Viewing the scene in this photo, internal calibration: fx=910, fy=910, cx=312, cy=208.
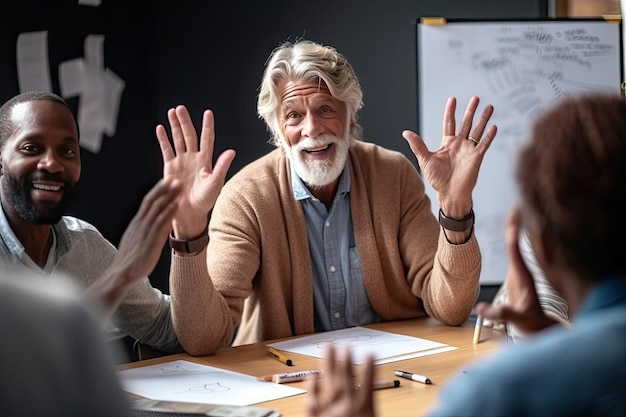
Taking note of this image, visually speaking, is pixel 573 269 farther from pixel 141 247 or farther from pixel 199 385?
pixel 199 385

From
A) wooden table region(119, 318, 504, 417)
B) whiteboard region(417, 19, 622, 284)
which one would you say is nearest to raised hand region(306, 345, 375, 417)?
wooden table region(119, 318, 504, 417)

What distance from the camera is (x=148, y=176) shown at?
4082 millimetres

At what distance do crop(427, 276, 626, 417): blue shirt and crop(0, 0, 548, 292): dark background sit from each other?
3079 mm

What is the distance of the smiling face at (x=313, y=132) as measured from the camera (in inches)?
108

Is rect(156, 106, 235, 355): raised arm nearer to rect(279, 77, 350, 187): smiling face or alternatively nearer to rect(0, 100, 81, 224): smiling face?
rect(0, 100, 81, 224): smiling face

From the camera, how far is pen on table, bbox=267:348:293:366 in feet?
7.00

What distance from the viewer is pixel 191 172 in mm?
2344

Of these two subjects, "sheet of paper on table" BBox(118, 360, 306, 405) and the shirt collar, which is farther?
the shirt collar

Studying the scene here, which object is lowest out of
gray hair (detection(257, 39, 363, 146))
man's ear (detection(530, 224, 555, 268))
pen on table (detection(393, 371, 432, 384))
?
pen on table (detection(393, 371, 432, 384))

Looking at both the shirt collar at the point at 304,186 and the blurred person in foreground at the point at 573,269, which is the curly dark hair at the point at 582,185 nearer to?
the blurred person in foreground at the point at 573,269

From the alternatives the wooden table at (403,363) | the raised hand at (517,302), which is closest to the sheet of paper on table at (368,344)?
the wooden table at (403,363)

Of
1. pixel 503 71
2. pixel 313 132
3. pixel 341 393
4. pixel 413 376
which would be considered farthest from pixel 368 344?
pixel 503 71

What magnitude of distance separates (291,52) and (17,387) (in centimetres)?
214

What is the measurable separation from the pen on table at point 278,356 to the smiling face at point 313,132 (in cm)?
65
